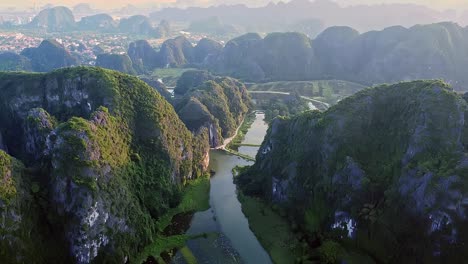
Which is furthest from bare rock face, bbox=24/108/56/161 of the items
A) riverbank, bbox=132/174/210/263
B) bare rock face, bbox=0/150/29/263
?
riverbank, bbox=132/174/210/263

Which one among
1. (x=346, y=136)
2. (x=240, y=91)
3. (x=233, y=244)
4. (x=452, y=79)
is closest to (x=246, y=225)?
(x=233, y=244)

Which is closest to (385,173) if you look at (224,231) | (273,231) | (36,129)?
(273,231)

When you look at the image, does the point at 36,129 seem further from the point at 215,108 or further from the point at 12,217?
the point at 215,108

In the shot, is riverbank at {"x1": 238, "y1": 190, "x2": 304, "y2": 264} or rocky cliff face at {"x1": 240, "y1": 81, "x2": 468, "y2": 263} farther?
riverbank at {"x1": 238, "y1": 190, "x2": 304, "y2": 264}

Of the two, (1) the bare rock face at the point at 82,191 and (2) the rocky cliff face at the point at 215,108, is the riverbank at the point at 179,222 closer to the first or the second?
(1) the bare rock face at the point at 82,191

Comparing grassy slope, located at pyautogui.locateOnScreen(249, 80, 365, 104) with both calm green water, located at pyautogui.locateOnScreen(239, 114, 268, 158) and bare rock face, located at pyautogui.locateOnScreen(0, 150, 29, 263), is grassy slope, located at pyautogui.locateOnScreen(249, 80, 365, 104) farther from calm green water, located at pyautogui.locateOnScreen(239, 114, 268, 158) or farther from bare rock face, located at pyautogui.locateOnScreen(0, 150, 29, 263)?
bare rock face, located at pyautogui.locateOnScreen(0, 150, 29, 263)

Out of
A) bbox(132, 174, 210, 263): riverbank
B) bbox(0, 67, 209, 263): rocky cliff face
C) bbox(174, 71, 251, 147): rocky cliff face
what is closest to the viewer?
bbox(0, 67, 209, 263): rocky cliff face
